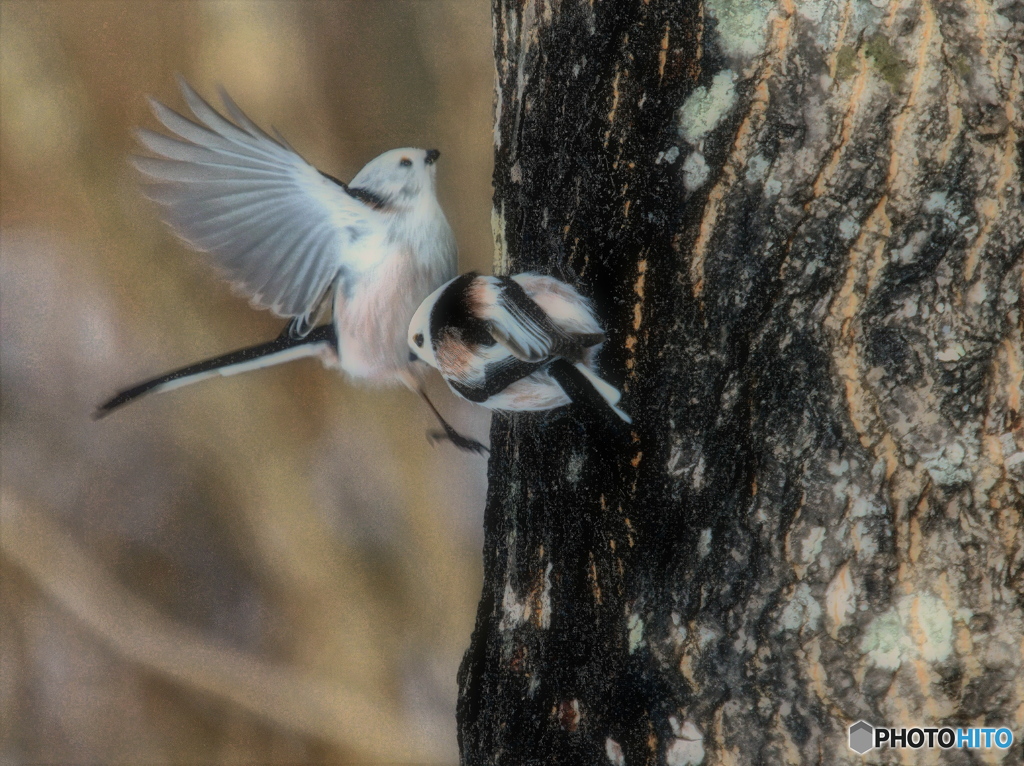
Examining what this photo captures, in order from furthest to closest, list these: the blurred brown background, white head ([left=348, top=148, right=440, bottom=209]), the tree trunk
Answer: the blurred brown background < white head ([left=348, top=148, right=440, bottom=209]) < the tree trunk

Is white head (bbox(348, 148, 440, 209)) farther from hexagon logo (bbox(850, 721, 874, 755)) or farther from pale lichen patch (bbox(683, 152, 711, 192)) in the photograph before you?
hexagon logo (bbox(850, 721, 874, 755))

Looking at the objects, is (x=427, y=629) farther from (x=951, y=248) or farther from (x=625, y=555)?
(x=951, y=248)

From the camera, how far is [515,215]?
0.45m

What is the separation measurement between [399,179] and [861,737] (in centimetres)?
37

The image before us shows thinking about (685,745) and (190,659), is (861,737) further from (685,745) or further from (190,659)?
(190,659)

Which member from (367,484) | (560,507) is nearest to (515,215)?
(560,507)

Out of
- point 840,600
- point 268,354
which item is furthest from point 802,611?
point 268,354

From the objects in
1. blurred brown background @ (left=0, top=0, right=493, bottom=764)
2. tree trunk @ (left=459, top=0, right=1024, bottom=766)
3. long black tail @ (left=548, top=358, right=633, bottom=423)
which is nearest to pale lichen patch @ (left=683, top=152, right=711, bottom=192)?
tree trunk @ (left=459, top=0, right=1024, bottom=766)

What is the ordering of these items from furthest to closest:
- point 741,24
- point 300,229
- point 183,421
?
1. point 183,421
2. point 300,229
3. point 741,24

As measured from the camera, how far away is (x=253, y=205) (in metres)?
0.41

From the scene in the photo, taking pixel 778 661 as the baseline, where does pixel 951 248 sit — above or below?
above

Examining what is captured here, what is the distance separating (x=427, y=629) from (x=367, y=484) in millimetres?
185

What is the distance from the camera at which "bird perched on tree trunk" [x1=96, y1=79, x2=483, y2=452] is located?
0.40 m

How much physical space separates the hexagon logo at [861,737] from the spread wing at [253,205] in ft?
1.17
